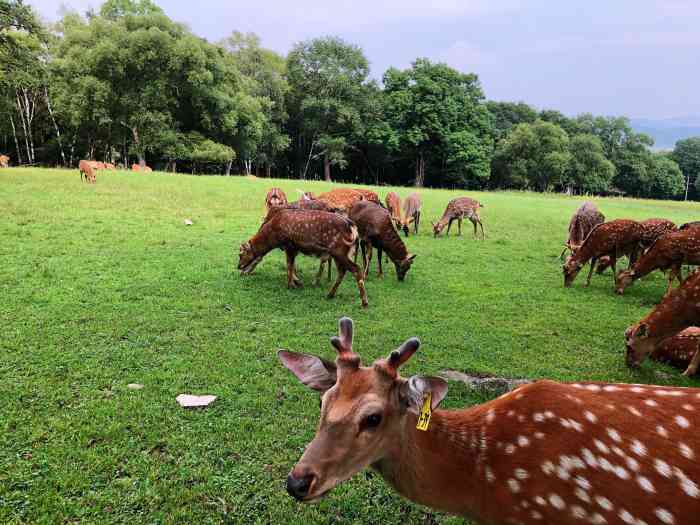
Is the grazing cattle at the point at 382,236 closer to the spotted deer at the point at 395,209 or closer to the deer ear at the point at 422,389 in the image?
the spotted deer at the point at 395,209

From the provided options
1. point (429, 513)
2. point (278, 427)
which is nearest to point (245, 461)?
point (278, 427)

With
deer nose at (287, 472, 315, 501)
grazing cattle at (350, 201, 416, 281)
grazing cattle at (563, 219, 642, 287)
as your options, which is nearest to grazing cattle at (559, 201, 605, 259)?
grazing cattle at (563, 219, 642, 287)

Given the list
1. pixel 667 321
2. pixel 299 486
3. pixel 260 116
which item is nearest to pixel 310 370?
pixel 299 486

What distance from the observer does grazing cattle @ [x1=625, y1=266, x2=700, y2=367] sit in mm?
5793

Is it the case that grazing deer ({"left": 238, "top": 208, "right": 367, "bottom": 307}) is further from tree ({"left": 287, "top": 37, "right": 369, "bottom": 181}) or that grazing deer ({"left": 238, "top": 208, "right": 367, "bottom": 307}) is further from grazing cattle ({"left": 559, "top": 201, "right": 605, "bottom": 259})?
tree ({"left": 287, "top": 37, "right": 369, "bottom": 181})

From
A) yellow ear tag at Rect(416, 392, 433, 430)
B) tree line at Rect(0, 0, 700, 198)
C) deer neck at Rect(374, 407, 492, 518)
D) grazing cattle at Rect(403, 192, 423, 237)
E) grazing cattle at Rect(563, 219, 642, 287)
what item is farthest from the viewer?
tree line at Rect(0, 0, 700, 198)

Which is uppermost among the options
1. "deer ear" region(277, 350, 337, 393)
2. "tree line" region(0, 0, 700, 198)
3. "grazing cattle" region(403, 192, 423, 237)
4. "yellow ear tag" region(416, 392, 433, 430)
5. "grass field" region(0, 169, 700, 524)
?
"tree line" region(0, 0, 700, 198)

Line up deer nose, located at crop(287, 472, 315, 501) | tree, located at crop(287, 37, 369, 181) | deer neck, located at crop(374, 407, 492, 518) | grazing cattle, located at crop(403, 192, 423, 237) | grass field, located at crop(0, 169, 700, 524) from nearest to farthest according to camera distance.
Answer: deer nose, located at crop(287, 472, 315, 501) → deer neck, located at crop(374, 407, 492, 518) → grass field, located at crop(0, 169, 700, 524) → grazing cattle, located at crop(403, 192, 423, 237) → tree, located at crop(287, 37, 369, 181)

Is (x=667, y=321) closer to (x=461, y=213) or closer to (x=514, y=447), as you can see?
(x=514, y=447)

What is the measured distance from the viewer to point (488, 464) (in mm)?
2789

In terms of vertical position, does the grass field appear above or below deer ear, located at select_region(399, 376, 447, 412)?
below

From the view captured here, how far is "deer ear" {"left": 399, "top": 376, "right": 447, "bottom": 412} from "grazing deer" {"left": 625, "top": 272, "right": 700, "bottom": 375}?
4.61 meters

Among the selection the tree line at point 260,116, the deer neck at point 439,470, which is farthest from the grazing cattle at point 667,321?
the tree line at point 260,116

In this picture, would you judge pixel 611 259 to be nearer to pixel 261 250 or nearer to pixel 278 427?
pixel 261 250
